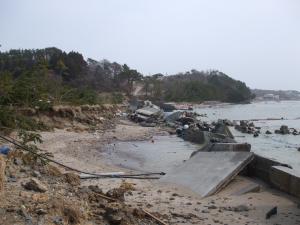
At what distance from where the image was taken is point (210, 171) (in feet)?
33.9

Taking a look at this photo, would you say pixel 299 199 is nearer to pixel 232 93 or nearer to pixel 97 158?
pixel 97 158

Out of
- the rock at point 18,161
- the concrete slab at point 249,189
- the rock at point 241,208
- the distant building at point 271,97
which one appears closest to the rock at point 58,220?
the rock at point 18,161

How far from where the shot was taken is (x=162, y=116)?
1617 inches

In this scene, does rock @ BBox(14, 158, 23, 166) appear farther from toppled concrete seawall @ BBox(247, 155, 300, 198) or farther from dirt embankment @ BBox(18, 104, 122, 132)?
dirt embankment @ BBox(18, 104, 122, 132)

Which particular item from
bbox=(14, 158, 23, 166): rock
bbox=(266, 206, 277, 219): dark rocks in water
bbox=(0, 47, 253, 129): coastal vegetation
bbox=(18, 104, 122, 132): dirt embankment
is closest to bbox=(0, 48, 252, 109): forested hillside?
bbox=(0, 47, 253, 129): coastal vegetation

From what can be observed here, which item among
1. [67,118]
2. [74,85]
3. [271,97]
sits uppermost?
[74,85]

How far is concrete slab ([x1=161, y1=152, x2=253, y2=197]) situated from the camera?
959cm

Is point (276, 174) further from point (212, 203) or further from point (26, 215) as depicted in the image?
point (26, 215)

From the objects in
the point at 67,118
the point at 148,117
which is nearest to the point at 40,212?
the point at 67,118

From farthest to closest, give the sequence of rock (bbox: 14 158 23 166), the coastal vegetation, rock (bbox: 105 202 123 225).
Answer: the coastal vegetation
rock (bbox: 14 158 23 166)
rock (bbox: 105 202 123 225)

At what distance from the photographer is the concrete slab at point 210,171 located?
9.59m

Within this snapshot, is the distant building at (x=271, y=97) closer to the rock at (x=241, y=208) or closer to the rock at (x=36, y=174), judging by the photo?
the rock at (x=241, y=208)

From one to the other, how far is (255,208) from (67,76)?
55.7m

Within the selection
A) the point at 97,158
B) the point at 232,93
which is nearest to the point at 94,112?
the point at 97,158
